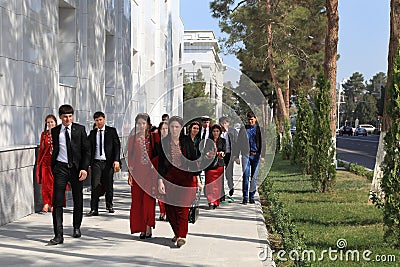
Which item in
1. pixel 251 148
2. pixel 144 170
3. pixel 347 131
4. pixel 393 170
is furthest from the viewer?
pixel 347 131

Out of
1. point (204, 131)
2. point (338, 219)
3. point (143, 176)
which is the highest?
point (204, 131)

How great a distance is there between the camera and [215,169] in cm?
1279

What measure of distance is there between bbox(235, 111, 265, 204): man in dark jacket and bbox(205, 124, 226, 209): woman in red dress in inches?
24.8

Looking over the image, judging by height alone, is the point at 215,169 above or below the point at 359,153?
above

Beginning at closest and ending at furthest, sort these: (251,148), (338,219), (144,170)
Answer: (144,170), (338,219), (251,148)

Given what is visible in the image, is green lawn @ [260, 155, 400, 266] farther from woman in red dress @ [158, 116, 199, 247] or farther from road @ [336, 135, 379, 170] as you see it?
road @ [336, 135, 379, 170]

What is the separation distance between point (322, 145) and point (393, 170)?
20.1 feet

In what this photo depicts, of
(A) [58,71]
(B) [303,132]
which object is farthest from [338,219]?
(B) [303,132]

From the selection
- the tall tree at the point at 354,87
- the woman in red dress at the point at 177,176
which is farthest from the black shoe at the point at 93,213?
the tall tree at the point at 354,87

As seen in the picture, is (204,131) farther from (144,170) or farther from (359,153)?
(359,153)

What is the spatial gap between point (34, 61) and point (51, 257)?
5933 mm

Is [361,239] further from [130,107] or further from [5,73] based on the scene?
[130,107]

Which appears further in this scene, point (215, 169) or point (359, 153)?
point (359, 153)

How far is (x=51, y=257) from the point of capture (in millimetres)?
7730
